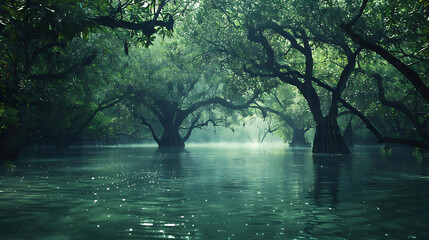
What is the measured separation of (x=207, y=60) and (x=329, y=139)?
13864 mm

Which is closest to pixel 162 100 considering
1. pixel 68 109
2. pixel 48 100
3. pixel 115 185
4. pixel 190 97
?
pixel 190 97

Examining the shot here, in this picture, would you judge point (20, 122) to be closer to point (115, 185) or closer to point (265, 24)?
point (115, 185)

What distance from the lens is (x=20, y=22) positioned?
10.7 metres

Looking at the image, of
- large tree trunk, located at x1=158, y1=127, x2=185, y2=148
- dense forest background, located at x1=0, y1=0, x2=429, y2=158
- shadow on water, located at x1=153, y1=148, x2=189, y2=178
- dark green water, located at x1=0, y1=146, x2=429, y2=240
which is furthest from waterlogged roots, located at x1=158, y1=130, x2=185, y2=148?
dark green water, located at x1=0, y1=146, x2=429, y2=240

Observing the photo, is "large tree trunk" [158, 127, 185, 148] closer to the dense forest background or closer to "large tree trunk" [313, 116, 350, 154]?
the dense forest background

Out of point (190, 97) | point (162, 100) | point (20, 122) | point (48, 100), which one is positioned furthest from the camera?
point (190, 97)

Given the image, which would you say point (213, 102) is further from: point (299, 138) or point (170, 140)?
point (299, 138)

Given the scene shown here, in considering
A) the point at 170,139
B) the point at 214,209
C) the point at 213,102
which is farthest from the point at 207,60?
the point at 214,209

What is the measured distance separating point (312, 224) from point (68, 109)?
53548 mm

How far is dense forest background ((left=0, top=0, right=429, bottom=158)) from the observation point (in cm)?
1163

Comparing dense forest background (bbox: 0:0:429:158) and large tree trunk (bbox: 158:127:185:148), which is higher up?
dense forest background (bbox: 0:0:429:158)

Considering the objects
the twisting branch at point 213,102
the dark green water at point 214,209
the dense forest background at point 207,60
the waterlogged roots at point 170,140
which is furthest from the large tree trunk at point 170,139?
the dark green water at point 214,209

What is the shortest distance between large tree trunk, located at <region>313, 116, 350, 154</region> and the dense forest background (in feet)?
0.30

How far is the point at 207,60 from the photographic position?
45.9m
